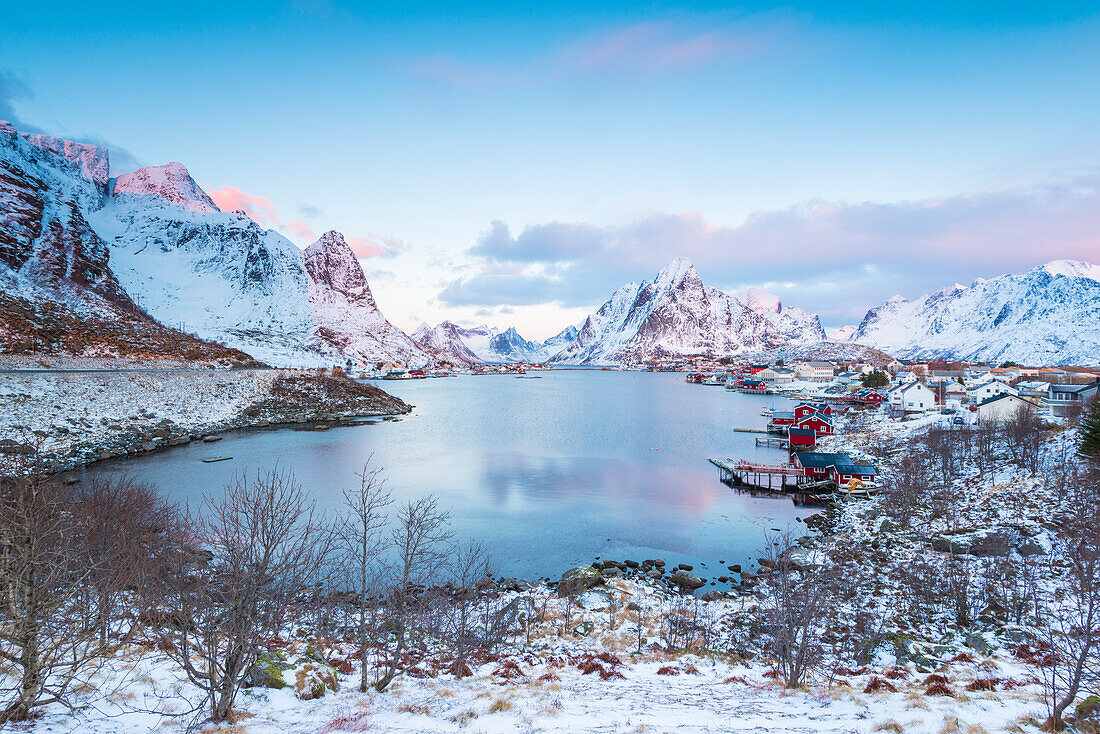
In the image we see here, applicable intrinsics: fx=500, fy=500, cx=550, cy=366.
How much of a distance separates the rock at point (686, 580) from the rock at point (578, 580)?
3.14 m

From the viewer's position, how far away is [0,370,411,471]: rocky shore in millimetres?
37906

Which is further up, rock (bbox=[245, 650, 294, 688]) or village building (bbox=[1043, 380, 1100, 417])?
village building (bbox=[1043, 380, 1100, 417])

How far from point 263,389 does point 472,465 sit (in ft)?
142

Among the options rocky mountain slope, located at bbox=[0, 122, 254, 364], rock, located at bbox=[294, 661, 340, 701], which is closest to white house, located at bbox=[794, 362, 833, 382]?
rocky mountain slope, located at bbox=[0, 122, 254, 364]

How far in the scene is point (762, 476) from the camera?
39312 millimetres

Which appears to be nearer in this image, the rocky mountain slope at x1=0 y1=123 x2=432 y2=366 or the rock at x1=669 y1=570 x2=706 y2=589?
the rock at x1=669 y1=570 x2=706 y2=589

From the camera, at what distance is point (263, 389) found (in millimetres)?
68688

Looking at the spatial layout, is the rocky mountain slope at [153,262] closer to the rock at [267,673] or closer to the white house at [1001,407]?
the rock at [267,673]

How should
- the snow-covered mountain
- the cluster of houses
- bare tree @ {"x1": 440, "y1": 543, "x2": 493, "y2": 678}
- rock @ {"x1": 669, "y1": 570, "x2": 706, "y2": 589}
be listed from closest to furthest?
1. bare tree @ {"x1": 440, "y1": 543, "x2": 493, "y2": 678}
2. rock @ {"x1": 669, "y1": 570, "x2": 706, "y2": 589}
3. the cluster of houses
4. the snow-covered mountain

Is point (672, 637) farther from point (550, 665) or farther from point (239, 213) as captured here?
A: point (239, 213)

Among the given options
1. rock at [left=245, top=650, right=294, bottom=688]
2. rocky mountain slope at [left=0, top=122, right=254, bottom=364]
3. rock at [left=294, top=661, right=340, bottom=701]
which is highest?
rocky mountain slope at [left=0, top=122, right=254, bottom=364]

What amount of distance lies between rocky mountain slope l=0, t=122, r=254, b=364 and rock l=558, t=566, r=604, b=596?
69816mm

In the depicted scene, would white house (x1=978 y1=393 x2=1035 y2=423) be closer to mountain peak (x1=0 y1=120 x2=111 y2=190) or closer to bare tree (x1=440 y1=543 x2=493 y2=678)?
bare tree (x1=440 y1=543 x2=493 y2=678)

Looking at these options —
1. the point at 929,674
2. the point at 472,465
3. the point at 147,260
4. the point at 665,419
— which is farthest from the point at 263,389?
the point at 147,260
